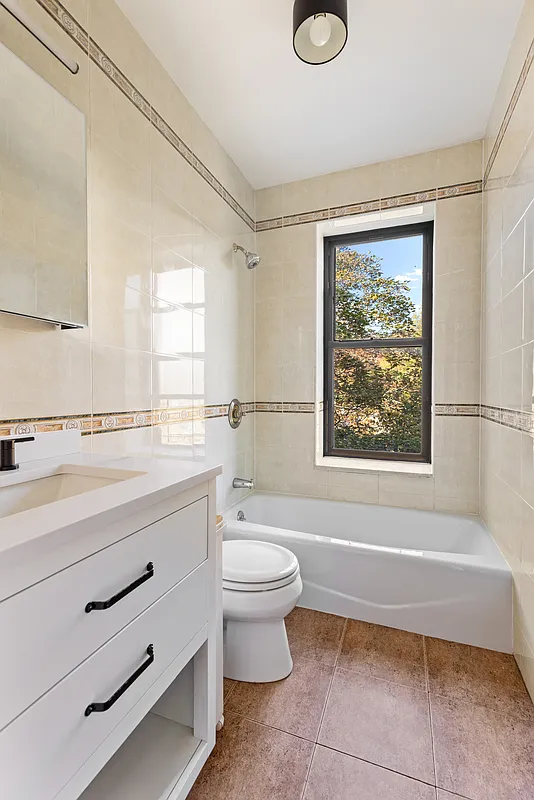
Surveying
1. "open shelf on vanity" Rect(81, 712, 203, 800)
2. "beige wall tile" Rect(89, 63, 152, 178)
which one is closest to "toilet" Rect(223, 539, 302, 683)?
"open shelf on vanity" Rect(81, 712, 203, 800)

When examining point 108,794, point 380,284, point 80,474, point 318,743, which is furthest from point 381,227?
point 108,794

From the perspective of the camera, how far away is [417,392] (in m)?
2.68

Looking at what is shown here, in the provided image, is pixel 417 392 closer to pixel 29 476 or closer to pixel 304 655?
pixel 304 655

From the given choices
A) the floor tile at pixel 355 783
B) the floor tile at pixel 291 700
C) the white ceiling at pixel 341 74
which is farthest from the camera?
the white ceiling at pixel 341 74

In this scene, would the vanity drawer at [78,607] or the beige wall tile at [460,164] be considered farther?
the beige wall tile at [460,164]

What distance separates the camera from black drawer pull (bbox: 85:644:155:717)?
2.33 feet

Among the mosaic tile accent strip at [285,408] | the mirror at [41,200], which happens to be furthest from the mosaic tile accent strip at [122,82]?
the mosaic tile accent strip at [285,408]

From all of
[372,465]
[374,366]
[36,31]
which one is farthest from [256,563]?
[36,31]

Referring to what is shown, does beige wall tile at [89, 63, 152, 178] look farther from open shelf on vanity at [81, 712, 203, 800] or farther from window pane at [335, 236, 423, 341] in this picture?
open shelf on vanity at [81, 712, 203, 800]

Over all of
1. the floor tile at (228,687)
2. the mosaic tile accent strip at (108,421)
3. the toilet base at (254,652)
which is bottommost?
the floor tile at (228,687)

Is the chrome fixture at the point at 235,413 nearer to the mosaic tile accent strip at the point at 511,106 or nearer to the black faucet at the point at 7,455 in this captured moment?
the black faucet at the point at 7,455

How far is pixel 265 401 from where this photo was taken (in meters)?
2.83

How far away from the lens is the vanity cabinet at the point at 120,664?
1.93 feet

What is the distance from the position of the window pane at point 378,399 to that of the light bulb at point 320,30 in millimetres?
1724
